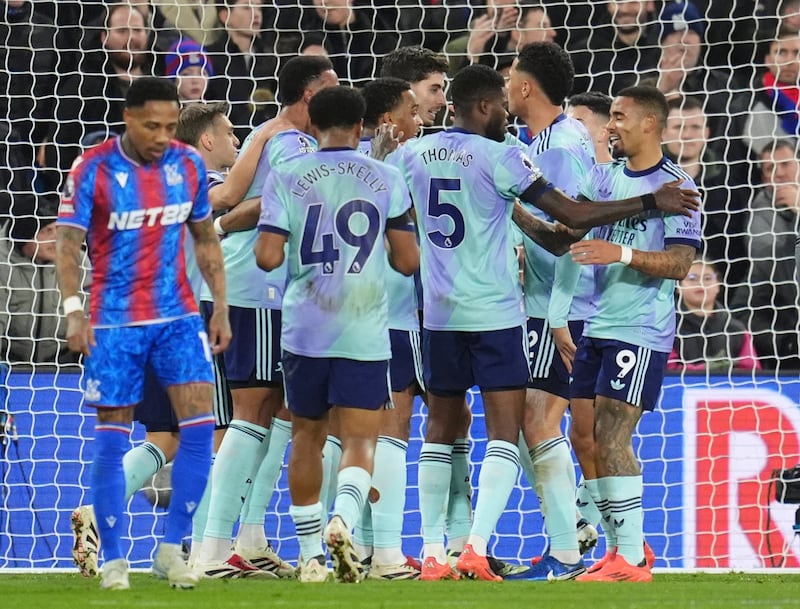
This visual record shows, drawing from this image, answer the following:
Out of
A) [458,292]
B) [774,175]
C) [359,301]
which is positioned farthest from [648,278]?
[774,175]

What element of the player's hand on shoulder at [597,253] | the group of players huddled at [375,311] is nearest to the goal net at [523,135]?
the group of players huddled at [375,311]

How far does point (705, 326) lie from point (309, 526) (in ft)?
14.2

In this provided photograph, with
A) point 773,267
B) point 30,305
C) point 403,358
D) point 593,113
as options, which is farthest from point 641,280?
point 30,305

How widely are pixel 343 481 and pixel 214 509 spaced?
0.95 m

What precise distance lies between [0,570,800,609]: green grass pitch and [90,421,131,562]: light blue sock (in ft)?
0.67

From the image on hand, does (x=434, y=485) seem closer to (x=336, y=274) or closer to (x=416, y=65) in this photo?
(x=336, y=274)

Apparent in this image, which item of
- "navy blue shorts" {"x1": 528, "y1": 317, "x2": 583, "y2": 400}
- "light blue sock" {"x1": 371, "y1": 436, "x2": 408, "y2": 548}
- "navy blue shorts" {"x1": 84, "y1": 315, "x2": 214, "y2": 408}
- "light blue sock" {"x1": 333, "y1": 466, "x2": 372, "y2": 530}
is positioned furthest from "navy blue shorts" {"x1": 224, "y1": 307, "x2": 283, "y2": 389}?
"navy blue shorts" {"x1": 528, "y1": 317, "x2": 583, "y2": 400}

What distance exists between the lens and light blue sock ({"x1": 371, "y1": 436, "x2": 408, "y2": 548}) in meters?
6.97

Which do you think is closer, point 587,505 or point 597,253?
point 597,253

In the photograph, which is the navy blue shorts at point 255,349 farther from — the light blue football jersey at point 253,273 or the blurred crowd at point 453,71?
the blurred crowd at point 453,71

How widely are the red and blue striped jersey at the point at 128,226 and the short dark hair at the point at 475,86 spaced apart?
5.07 ft

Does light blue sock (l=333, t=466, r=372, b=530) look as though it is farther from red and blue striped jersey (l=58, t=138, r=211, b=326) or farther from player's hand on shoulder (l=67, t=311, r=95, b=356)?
player's hand on shoulder (l=67, t=311, r=95, b=356)

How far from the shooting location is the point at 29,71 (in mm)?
10555

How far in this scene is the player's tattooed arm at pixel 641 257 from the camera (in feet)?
22.0
